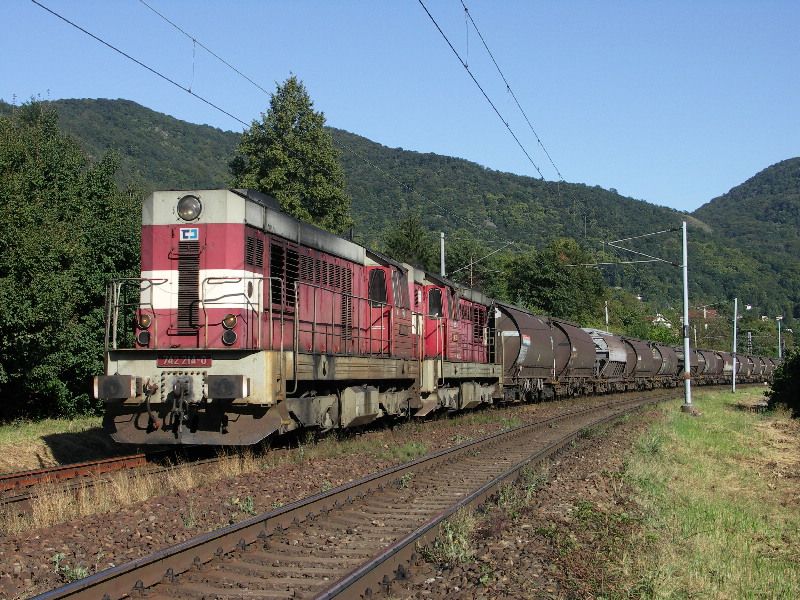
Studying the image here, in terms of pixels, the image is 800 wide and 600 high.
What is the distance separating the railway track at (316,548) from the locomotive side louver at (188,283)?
12.4 feet

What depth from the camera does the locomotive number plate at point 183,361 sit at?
1106 cm

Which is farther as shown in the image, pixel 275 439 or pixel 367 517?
pixel 275 439

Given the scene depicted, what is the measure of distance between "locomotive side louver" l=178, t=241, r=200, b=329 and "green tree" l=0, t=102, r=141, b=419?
480 cm

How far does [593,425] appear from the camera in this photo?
2041 centimetres

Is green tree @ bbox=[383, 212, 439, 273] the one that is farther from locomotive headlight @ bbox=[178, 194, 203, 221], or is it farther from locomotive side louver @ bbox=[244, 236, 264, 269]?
locomotive headlight @ bbox=[178, 194, 203, 221]

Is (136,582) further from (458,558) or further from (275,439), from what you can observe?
(275,439)

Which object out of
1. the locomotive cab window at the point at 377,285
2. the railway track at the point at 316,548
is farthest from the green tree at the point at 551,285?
the railway track at the point at 316,548

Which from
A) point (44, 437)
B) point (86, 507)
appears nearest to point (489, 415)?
point (44, 437)

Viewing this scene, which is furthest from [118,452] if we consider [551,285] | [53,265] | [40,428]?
[551,285]

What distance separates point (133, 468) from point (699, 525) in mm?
7642

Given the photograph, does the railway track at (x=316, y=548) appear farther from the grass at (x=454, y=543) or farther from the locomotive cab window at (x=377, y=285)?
the locomotive cab window at (x=377, y=285)

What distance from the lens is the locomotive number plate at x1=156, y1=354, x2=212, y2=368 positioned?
11.1m

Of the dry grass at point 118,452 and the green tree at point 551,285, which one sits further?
the green tree at point 551,285

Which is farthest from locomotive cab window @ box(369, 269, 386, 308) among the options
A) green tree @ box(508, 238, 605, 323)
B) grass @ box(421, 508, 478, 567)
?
green tree @ box(508, 238, 605, 323)
